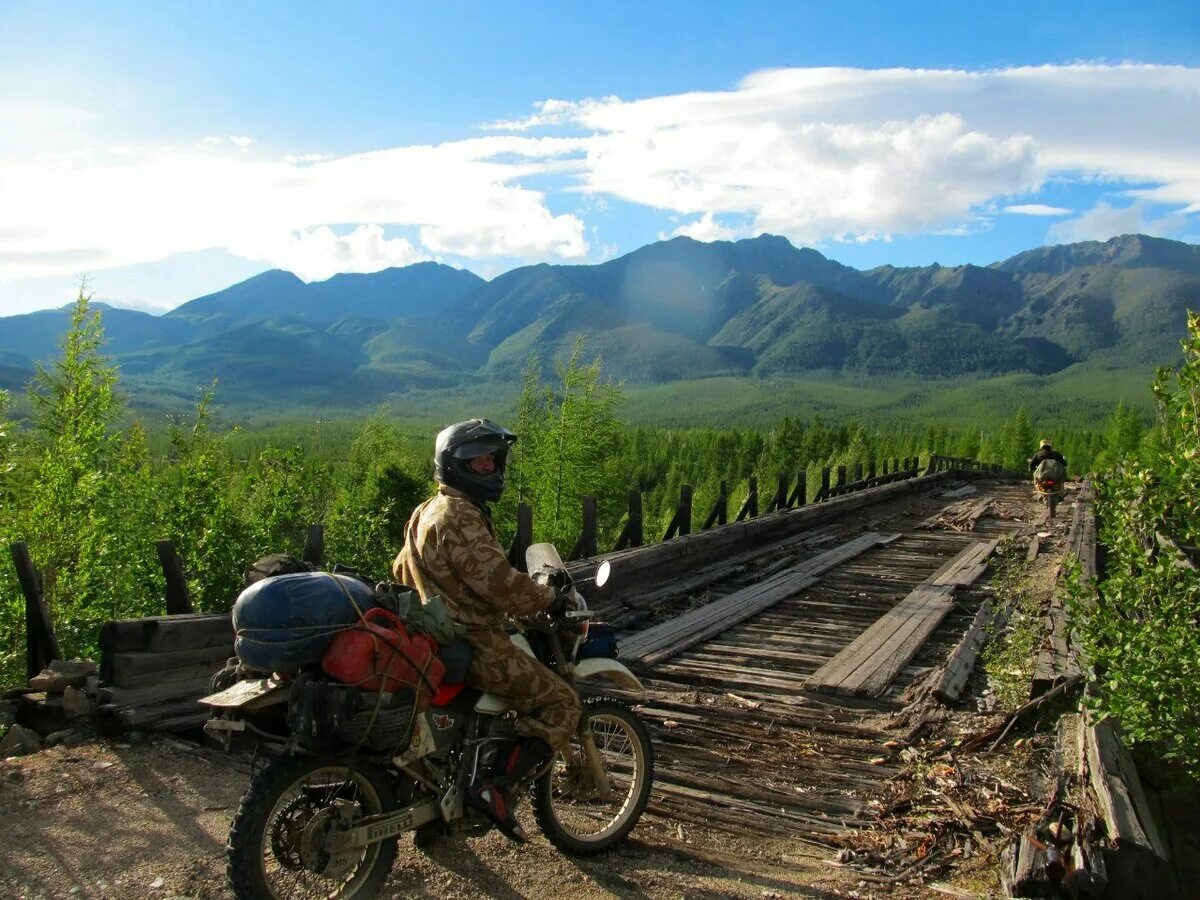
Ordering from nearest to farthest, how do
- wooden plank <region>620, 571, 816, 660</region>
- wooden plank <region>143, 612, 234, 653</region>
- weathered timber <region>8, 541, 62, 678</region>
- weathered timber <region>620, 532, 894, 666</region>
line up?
1. wooden plank <region>143, 612, 234, 653</region>
2. weathered timber <region>8, 541, 62, 678</region>
3. weathered timber <region>620, 532, 894, 666</region>
4. wooden plank <region>620, 571, 816, 660</region>

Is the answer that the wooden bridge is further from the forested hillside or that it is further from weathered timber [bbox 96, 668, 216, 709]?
the forested hillside

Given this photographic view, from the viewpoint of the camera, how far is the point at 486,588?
407cm

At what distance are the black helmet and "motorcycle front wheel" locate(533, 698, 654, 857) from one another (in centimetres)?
125

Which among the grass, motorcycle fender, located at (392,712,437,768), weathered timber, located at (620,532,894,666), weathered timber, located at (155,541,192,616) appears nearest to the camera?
motorcycle fender, located at (392,712,437,768)

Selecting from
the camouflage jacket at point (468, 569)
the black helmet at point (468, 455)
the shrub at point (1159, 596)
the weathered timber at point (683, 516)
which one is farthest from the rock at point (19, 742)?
the weathered timber at point (683, 516)

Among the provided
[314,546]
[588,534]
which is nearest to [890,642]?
[588,534]

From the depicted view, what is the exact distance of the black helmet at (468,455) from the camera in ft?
13.7

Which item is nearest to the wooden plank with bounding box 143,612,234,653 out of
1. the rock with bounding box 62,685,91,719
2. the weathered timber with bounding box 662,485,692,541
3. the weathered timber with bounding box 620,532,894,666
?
the rock with bounding box 62,685,91,719

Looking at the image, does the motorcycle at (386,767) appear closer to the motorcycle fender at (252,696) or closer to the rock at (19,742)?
the motorcycle fender at (252,696)

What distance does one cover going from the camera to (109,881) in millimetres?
4035

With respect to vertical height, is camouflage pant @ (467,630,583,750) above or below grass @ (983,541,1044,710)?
above

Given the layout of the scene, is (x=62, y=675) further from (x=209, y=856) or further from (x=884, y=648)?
(x=884, y=648)

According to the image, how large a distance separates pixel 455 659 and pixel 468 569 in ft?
1.30

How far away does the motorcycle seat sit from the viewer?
4.09 m
